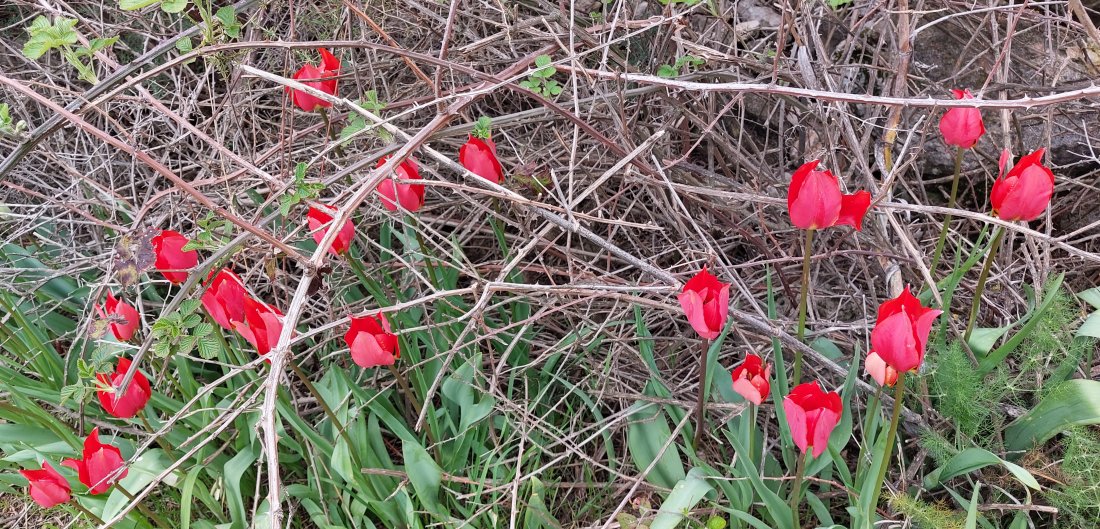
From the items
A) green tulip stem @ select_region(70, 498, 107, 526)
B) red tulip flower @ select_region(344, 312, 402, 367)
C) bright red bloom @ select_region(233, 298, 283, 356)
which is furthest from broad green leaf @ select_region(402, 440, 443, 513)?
green tulip stem @ select_region(70, 498, 107, 526)

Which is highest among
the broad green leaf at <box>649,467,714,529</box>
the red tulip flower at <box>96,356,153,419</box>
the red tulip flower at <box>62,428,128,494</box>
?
the red tulip flower at <box>96,356,153,419</box>

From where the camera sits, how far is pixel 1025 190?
1.52m

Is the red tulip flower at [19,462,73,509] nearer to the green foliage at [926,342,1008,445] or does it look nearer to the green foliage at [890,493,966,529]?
the green foliage at [890,493,966,529]

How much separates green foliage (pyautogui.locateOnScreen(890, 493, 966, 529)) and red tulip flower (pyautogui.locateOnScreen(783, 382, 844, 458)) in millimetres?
292

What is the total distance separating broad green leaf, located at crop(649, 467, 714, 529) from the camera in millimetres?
1669

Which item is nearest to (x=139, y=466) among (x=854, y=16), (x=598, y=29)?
(x=598, y=29)

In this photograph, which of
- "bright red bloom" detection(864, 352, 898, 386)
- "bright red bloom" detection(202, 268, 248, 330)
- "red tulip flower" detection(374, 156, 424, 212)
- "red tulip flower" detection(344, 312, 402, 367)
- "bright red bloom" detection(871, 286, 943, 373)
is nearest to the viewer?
"bright red bloom" detection(871, 286, 943, 373)

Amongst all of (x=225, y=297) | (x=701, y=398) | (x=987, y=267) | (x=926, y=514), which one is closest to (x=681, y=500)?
(x=701, y=398)

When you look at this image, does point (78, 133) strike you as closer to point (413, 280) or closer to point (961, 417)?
point (413, 280)

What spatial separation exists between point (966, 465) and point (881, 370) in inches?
15.1

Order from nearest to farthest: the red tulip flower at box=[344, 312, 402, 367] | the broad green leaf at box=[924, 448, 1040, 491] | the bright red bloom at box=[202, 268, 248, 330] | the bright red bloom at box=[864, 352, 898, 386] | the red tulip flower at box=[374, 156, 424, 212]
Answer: the bright red bloom at box=[864, 352, 898, 386] → the broad green leaf at box=[924, 448, 1040, 491] → the red tulip flower at box=[344, 312, 402, 367] → the bright red bloom at box=[202, 268, 248, 330] → the red tulip flower at box=[374, 156, 424, 212]

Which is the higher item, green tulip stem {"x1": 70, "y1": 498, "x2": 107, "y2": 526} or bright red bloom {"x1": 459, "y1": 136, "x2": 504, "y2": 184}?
bright red bloom {"x1": 459, "y1": 136, "x2": 504, "y2": 184}

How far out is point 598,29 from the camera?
2.29m

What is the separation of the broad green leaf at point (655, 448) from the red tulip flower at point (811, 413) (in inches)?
17.8
